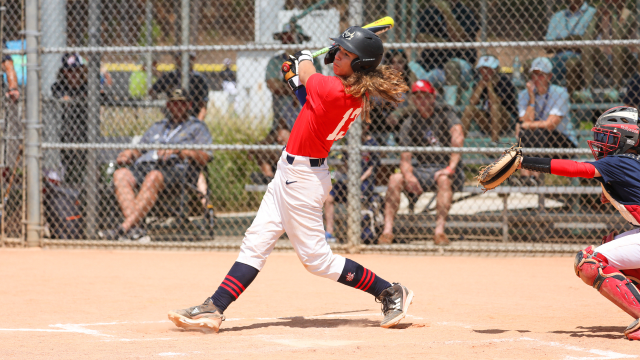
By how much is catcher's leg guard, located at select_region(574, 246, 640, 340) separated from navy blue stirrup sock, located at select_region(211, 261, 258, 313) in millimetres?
1813

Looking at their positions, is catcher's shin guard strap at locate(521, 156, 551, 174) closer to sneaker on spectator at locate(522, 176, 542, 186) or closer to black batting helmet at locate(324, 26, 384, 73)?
black batting helmet at locate(324, 26, 384, 73)

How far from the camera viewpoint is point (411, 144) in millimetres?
7809

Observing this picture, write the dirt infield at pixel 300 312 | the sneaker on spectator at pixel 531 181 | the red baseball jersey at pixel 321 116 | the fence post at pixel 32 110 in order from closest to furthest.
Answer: the dirt infield at pixel 300 312, the red baseball jersey at pixel 321 116, the fence post at pixel 32 110, the sneaker on spectator at pixel 531 181

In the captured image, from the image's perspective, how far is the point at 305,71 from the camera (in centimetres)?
401

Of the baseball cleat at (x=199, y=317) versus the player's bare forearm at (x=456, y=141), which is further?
the player's bare forearm at (x=456, y=141)

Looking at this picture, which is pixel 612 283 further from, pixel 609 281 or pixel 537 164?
pixel 537 164

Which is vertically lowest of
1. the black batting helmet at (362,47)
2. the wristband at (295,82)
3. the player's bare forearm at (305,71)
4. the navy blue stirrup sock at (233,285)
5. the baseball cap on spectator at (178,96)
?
the navy blue stirrup sock at (233,285)

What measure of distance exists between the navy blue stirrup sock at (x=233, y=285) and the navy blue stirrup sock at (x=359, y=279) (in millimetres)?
529

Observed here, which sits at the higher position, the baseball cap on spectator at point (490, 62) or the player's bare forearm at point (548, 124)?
the baseball cap on spectator at point (490, 62)

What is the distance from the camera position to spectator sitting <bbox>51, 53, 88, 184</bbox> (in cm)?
817

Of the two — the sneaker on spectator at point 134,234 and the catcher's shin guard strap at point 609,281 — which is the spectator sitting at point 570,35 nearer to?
the catcher's shin guard strap at point 609,281

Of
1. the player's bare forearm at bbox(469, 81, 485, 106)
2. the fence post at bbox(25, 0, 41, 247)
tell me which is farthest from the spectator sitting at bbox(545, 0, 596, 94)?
the fence post at bbox(25, 0, 41, 247)

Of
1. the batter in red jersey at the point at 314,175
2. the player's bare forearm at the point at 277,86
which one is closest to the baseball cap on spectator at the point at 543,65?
the player's bare forearm at the point at 277,86

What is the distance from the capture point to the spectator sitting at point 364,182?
25.4ft
